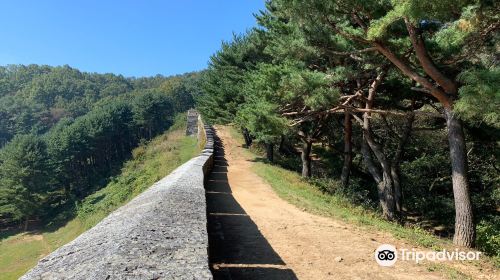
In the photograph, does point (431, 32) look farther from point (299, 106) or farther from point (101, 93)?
point (101, 93)

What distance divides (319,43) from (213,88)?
2114 cm

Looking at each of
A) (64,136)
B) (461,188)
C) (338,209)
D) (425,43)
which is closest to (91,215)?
(338,209)

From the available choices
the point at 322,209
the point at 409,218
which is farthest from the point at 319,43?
the point at 409,218

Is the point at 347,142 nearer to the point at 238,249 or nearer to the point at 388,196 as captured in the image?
the point at 388,196

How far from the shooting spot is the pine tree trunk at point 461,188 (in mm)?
10070

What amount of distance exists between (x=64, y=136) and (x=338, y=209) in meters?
64.2

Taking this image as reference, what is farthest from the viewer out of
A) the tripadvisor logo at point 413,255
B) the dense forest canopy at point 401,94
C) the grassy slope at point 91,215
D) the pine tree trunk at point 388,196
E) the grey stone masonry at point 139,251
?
the grassy slope at point 91,215

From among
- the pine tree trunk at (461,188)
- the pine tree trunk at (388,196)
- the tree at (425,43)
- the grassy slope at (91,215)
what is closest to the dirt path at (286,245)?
the pine tree trunk at (461,188)

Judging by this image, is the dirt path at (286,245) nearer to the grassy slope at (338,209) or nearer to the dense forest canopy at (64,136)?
the grassy slope at (338,209)

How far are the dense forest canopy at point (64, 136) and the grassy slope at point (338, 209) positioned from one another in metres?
43.8

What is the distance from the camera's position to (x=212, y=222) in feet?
31.6

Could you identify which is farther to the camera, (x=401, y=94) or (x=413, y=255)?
(x=401, y=94)

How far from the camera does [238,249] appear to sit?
775cm

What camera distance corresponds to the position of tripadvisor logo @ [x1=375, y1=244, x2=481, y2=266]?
7.31 metres
